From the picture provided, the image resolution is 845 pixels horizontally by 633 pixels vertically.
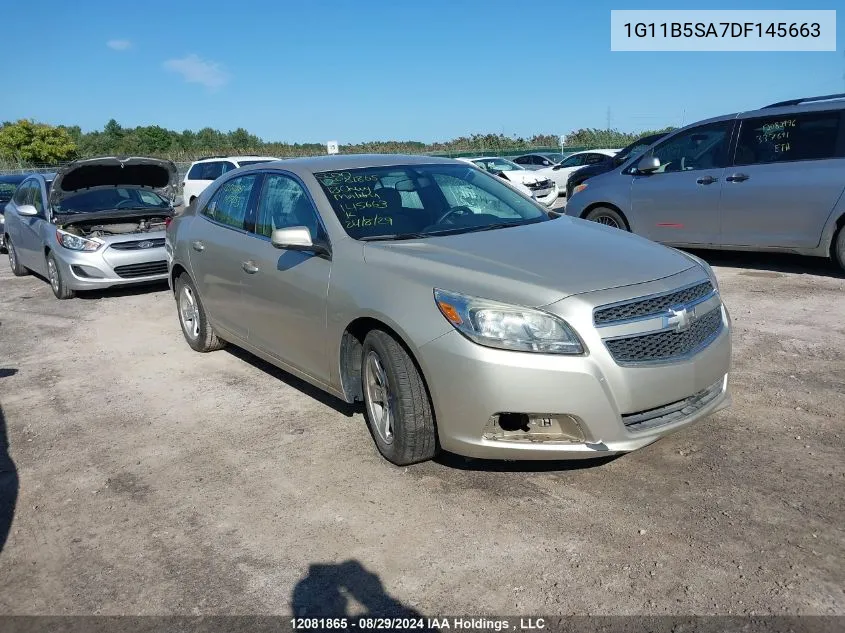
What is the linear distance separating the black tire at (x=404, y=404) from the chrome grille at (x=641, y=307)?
925mm

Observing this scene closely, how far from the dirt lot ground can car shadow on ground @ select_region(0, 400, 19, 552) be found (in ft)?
0.15

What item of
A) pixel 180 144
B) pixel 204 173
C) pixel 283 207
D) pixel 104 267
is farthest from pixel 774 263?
pixel 180 144

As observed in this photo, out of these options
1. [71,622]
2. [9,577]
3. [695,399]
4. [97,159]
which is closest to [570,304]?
[695,399]

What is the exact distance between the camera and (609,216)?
946 cm

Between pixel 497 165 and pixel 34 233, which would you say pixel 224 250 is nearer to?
pixel 34 233

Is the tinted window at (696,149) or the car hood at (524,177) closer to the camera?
the tinted window at (696,149)

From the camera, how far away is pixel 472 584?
2.85 meters

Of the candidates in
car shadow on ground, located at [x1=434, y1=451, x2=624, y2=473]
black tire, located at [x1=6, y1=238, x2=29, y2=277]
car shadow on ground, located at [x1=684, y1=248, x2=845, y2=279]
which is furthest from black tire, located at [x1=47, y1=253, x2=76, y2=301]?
car shadow on ground, located at [x1=684, y1=248, x2=845, y2=279]

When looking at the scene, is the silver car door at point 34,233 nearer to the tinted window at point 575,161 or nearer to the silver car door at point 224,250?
the silver car door at point 224,250

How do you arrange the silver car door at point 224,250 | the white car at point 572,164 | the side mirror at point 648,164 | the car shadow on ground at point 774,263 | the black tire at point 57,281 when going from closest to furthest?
the silver car door at point 224,250 < the car shadow on ground at point 774,263 < the side mirror at point 648,164 < the black tire at point 57,281 < the white car at point 572,164

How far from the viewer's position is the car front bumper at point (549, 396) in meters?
3.23

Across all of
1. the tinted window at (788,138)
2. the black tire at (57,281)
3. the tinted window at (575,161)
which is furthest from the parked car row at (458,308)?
the tinted window at (575,161)

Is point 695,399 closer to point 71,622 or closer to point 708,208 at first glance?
point 71,622

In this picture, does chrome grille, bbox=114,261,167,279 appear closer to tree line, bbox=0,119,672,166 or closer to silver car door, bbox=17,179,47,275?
silver car door, bbox=17,179,47,275
